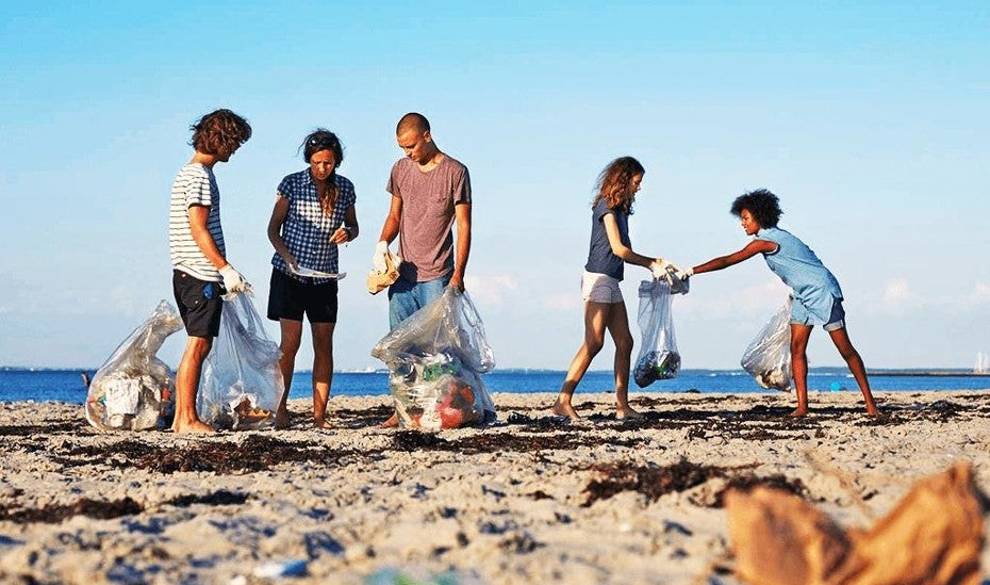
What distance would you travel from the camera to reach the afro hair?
898 centimetres

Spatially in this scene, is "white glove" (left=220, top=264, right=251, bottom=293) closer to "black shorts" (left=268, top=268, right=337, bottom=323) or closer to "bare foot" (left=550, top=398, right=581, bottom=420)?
"black shorts" (left=268, top=268, right=337, bottom=323)

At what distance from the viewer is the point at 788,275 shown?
8.96 meters

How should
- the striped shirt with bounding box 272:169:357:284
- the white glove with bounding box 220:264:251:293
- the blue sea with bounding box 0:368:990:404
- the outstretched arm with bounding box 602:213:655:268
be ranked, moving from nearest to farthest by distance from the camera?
1. the white glove with bounding box 220:264:251:293
2. the striped shirt with bounding box 272:169:357:284
3. the outstretched arm with bounding box 602:213:655:268
4. the blue sea with bounding box 0:368:990:404

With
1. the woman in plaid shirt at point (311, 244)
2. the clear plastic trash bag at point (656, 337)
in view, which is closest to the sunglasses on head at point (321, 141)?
the woman in plaid shirt at point (311, 244)

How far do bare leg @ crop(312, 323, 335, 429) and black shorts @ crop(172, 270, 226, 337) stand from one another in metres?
0.83

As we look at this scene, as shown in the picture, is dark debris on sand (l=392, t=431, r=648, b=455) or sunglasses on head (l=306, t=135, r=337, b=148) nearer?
dark debris on sand (l=392, t=431, r=648, b=455)

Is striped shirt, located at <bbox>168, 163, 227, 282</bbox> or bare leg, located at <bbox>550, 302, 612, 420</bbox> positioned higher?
striped shirt, located at <bbox>168, 163, 227, 282</bbox>

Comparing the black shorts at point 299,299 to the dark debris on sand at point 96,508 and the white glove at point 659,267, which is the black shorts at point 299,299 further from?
the dark debris on sand at point 96,508

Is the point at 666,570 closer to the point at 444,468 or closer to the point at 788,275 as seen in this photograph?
the point at 444,468

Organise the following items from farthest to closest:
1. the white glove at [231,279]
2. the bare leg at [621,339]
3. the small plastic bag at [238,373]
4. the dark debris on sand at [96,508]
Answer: the bare leg at [621,339]
the small plastic bag at [238,373]
the white glove at [231,279]
the dark debris on sand at [96,508]

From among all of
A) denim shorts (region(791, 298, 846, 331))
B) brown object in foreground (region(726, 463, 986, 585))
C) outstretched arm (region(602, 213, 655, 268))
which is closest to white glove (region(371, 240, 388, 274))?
outstretched arm (region(602, 213, 655, 268))

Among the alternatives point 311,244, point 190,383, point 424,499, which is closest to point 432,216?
point 311,244

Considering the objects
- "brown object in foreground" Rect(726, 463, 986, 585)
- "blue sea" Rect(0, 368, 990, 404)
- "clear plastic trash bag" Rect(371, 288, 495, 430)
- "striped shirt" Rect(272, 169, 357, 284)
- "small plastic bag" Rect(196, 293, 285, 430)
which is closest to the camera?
"brown object in foreground" Rect(726, 463, 986, 585)

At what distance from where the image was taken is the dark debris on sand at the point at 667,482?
12.3 ft
